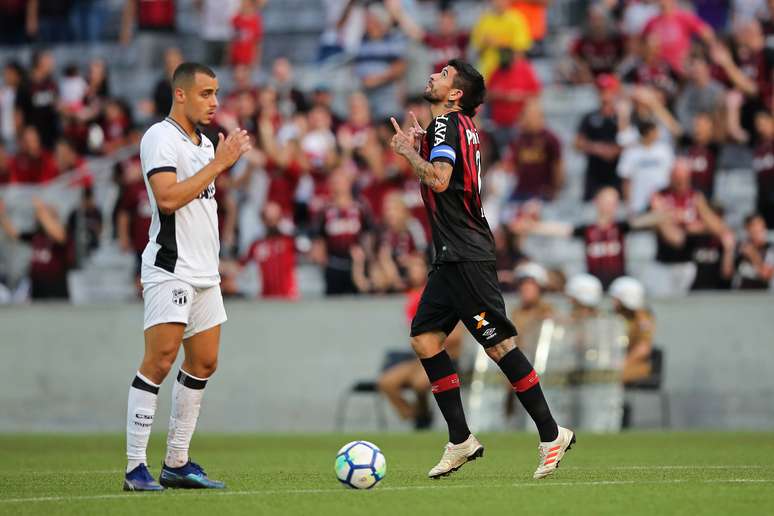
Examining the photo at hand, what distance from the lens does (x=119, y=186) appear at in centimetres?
2041

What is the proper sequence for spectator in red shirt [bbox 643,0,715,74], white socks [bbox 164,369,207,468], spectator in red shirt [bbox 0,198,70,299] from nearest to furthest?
1. white socks [bbox 164,369,207,468]
2. spectator in red shirt [bbox 0,198,70,299]
3. spectator in red shirt [bbox 643,0,715,74]

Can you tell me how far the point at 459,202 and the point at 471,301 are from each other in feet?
2.02

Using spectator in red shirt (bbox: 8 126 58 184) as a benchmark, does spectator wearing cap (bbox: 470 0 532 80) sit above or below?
above

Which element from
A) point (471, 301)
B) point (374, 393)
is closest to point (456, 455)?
point (471, 301)

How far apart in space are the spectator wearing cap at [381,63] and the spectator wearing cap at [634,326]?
600cm

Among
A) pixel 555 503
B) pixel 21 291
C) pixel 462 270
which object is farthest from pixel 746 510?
pixel 21 291

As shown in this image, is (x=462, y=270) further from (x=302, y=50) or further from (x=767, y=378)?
(x=302, y=50)

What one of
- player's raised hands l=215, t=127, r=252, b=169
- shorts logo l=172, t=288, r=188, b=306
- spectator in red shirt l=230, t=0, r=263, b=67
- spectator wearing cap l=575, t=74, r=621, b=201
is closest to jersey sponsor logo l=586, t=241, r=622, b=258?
spectator wearing cap l=575, t=74, r=621, b=201

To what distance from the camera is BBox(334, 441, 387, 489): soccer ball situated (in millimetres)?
8484

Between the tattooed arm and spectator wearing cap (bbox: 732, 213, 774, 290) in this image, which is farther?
spectator wearing cap (bbox: 732, 213, 774, 290)

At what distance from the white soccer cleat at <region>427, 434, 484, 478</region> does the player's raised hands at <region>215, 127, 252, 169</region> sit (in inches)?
91.3

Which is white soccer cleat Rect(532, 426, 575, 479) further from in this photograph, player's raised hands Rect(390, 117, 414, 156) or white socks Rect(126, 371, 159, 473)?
white socks Rect(126, 371, 159, 473)

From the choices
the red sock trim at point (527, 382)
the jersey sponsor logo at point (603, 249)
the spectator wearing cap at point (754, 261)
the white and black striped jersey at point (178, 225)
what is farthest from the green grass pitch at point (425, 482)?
the jersey sponsor logo at point (603, 249)

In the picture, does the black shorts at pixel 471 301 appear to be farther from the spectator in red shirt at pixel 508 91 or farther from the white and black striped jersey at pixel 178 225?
the spectator in red shirt at pixel 508 91
